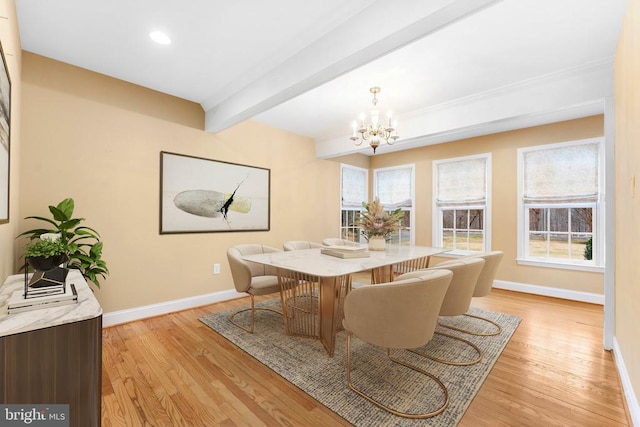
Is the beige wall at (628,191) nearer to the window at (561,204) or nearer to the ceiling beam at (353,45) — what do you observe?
the ceiling beam at (353,45)

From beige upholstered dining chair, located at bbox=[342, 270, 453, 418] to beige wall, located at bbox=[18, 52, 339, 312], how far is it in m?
2.53

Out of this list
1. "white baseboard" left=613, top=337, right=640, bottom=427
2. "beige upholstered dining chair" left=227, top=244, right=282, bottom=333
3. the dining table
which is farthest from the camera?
"beige upholstered dining chair" left=227, top=244, right=282, bottom=333

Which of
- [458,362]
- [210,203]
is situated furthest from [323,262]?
[210,203]

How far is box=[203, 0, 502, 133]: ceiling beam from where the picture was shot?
1.60 meters

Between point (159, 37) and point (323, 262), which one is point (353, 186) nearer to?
point (323, 262)

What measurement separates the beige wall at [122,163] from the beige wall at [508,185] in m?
3.16

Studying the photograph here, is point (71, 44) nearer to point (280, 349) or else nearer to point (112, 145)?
point (112, 145)

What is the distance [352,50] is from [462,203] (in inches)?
152

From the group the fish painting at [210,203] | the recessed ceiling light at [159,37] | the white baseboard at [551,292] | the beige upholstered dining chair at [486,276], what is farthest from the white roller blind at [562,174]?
the recessed ceiling light at [159,37]

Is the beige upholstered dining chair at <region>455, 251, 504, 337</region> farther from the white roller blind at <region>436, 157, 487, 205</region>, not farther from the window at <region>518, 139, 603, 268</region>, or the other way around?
the white roller blind at <region>436, 157, 487, 205</region>

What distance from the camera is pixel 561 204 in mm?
4012

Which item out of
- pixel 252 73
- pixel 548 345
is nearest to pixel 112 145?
pixel 252 73

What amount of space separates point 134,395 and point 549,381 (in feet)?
9.21

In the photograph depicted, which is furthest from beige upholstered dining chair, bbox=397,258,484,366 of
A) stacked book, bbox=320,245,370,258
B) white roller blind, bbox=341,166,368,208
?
white roller blind, bbox=341,166,368,208
